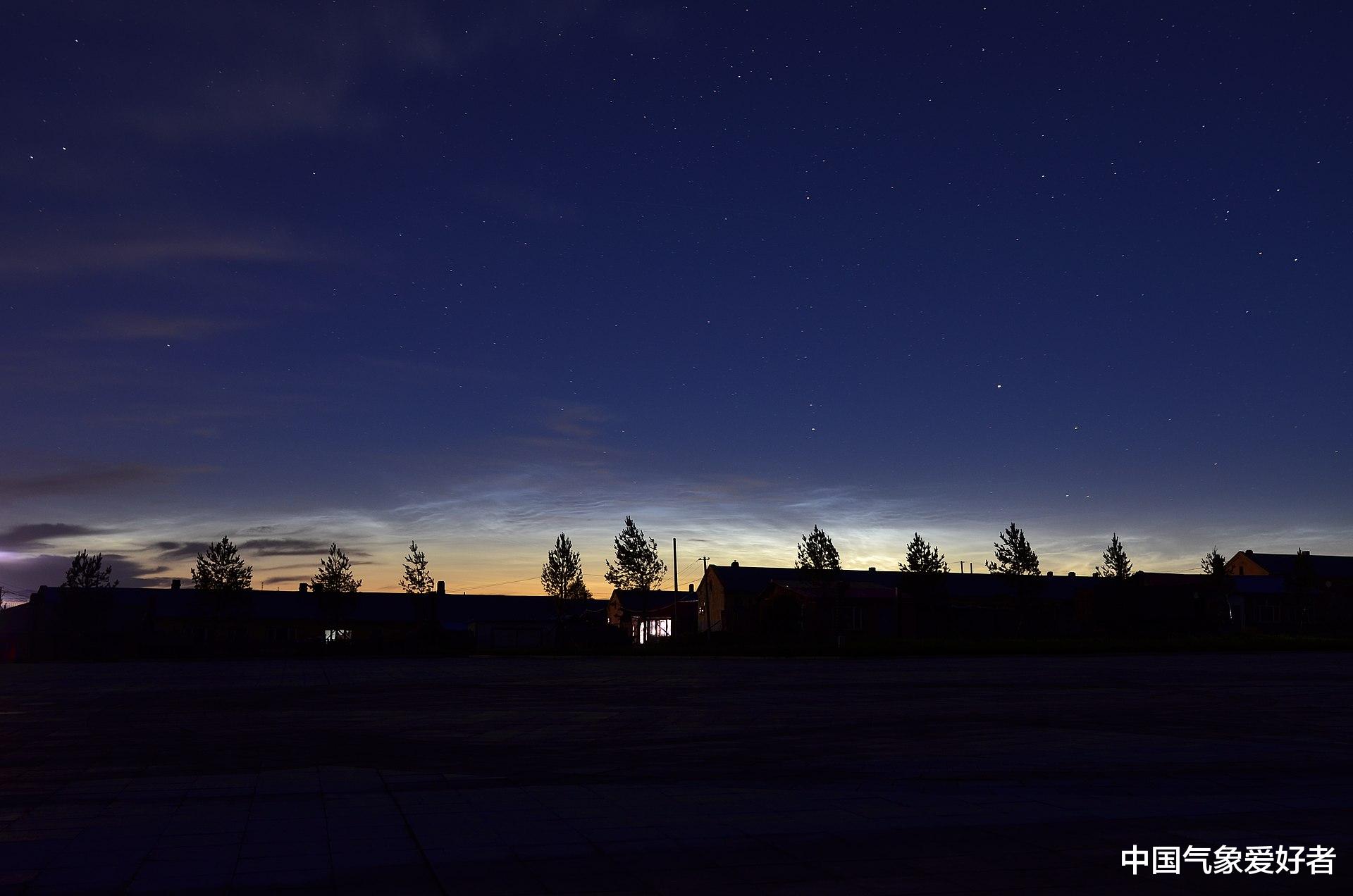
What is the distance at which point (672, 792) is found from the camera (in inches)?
367

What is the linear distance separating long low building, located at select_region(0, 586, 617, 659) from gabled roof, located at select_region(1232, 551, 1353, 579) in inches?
2945

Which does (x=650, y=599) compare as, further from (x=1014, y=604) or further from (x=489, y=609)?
(x=1014, y=604)

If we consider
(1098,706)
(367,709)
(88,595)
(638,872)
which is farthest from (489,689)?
(88,595)

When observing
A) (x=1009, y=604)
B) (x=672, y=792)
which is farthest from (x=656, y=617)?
(x=672, y=792)

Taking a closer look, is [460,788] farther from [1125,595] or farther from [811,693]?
[1125,595]

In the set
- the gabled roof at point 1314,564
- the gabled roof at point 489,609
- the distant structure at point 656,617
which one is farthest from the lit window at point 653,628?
the gabled roof at point 1314,564

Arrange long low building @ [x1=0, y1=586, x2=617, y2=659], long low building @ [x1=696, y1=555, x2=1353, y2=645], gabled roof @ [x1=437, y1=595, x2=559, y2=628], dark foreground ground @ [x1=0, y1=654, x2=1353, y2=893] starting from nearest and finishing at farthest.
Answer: dark foreground ground @ [x1=0, y1=654, x2=1353, y2=893] → long low building @ [x1=0, y1=586, x2=617, y2=659] → long low building @ [x1=696, y1=555, x2=1353, y2=645] → gabled roof @ [x1=437, y1=595, x2=559, y2=628]

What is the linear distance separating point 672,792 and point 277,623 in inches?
3845

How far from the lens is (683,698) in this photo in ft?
70.2

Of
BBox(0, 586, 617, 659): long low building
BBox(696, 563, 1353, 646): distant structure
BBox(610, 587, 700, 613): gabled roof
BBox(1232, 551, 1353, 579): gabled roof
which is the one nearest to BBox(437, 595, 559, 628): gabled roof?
BBox(0, 586, 617, 659): long low building

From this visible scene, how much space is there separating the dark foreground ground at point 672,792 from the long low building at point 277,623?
49.0 metres

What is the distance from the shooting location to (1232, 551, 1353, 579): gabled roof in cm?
10225

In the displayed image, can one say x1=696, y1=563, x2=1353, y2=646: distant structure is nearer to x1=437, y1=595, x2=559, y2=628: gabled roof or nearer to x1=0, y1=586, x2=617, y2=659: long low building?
x1=0, y1=586, x2=617, y2=659: long low building

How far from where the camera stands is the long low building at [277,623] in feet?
222
